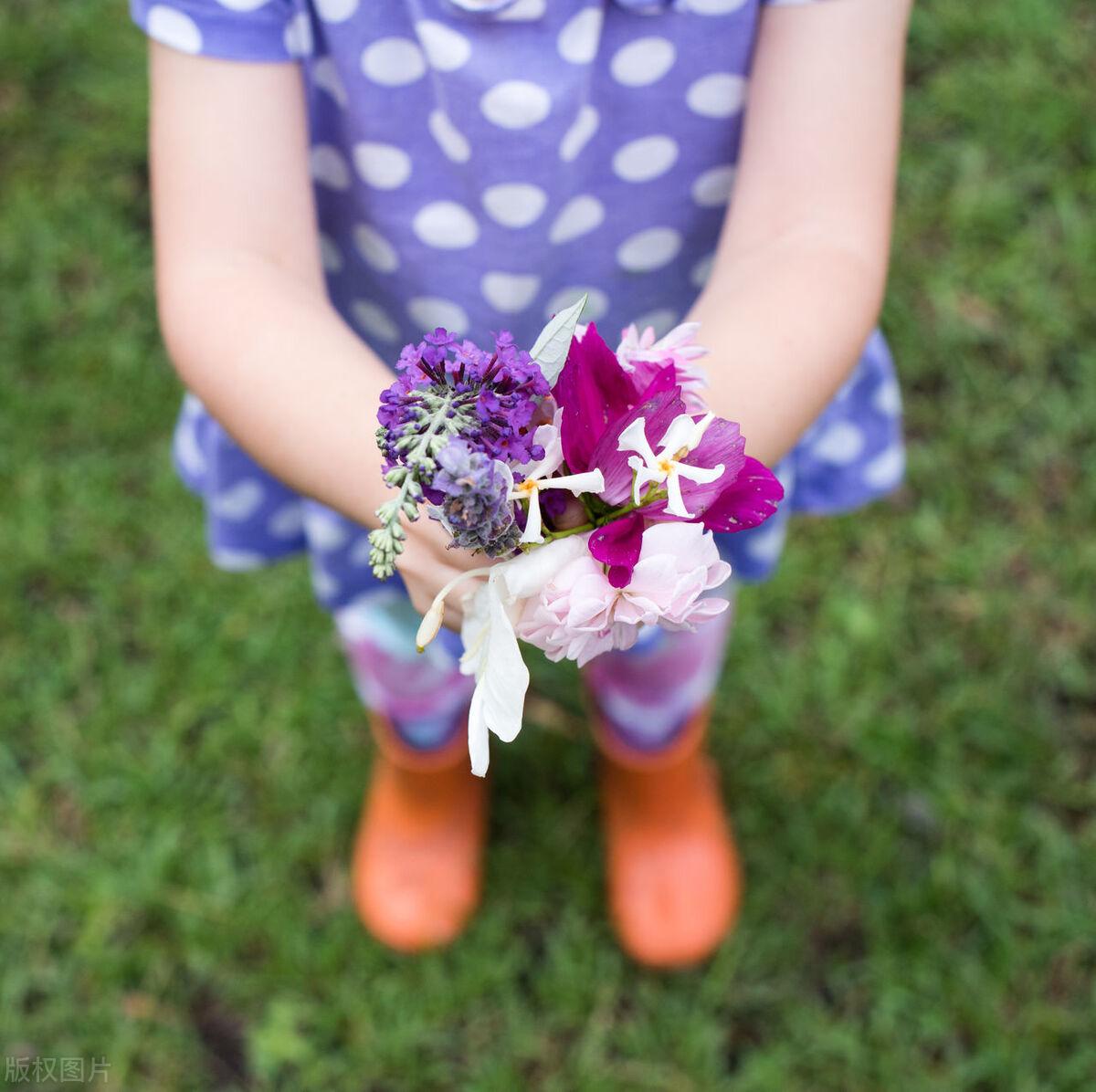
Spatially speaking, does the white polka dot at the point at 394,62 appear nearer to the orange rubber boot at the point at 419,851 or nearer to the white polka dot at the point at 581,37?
the white polka dot at the point at 581,37

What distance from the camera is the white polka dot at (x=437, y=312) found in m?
1.12

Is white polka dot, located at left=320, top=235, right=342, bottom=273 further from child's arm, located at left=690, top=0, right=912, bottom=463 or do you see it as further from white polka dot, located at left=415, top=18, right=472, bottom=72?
child's arm, located at left=690, top=0, right=912, bottom=463

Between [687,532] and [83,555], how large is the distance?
5.11 ft

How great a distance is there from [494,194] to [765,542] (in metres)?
0.46

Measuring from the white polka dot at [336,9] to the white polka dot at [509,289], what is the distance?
23cm

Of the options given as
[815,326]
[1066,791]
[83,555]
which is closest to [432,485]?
[815,326]

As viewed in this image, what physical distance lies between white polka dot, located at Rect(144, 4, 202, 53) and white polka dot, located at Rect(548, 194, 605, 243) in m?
0.31

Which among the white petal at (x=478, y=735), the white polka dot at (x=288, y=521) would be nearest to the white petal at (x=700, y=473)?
the white petal at (x=478, y=735)

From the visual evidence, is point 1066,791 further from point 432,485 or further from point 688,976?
point 432,485

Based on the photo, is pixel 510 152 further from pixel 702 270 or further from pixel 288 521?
pixel 288 521

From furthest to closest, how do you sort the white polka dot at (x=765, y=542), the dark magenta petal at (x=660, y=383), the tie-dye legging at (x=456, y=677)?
1. the tie-dye legging at (x=456, y=677)
2. the white polka dot at (x=765, y=542)
3. the dark magenta petal at (x=660, y=383)

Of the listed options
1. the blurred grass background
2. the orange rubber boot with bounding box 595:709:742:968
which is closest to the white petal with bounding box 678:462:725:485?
the orange rubber boot with bounding box 595:709:742:968

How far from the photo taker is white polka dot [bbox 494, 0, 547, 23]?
92 cm

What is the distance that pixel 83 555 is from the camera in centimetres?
201
